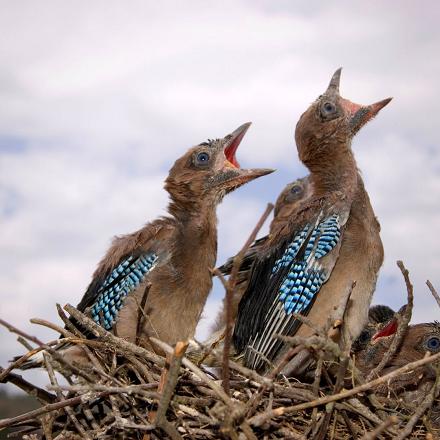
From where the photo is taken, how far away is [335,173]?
706 centimetres

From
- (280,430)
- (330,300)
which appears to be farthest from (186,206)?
(280,430)

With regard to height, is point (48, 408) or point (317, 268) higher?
point (317, 268)

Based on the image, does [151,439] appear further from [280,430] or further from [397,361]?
[397,361]

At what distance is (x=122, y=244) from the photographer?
6715 millimetres

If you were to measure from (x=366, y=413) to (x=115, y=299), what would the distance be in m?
2.34

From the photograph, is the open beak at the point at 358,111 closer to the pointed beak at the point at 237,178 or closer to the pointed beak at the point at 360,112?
the pointed beak at the point at 360,112

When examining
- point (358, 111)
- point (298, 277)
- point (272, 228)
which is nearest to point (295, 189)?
point (272, 228)

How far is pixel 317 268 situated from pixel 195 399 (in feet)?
6.15

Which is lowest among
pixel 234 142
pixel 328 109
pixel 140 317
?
pixel 140 317

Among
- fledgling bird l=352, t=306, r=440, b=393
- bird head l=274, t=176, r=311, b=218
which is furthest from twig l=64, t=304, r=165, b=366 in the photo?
bird head l=274, t=176, r=311, b=218

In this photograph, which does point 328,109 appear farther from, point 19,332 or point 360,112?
point 19,332

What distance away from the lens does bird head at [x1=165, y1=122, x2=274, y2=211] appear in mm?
6914

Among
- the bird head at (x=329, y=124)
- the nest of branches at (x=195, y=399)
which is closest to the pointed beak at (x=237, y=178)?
the bird head at (x=329, y=124)

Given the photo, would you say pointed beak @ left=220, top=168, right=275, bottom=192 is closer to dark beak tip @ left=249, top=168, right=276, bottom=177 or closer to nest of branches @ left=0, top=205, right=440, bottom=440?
dark beak tip @ left=249, top=168, right=276, bottom=177
